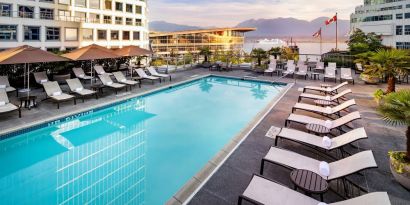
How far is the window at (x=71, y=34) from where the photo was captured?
40906 millimetres

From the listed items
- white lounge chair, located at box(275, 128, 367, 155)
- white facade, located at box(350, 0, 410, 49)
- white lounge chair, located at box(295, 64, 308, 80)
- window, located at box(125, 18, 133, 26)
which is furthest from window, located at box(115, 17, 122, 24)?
white facade, located at box(350, 0, 410, 49)

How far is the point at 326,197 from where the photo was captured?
4.22 metres

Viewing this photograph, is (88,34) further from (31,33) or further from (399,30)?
(399,30)

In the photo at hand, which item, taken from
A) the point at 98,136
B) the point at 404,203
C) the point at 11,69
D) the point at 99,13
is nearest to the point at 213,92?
the point at 98,136

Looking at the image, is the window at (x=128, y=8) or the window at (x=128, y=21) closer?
the window at (x=128, y=8)

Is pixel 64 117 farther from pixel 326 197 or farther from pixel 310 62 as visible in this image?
pixel 310 62

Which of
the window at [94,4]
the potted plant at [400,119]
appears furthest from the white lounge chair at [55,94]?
the window at [94,4]

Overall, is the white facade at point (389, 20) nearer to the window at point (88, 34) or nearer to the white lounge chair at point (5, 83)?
the window at point (88, 34)

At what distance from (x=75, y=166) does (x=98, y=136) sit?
1871 millimetres

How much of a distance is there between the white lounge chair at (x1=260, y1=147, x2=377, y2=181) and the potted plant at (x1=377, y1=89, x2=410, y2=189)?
576mm

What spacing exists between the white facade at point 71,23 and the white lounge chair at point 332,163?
131 feet

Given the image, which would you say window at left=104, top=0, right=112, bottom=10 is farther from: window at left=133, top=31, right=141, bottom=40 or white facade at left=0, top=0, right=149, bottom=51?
window at left=133, top=31, right=141, bottom=40

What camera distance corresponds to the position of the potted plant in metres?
4.20

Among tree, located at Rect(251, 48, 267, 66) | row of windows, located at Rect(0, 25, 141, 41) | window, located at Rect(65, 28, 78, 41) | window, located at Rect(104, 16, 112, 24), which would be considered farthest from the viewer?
window, located at Rect(104, 16, 112, 24)
